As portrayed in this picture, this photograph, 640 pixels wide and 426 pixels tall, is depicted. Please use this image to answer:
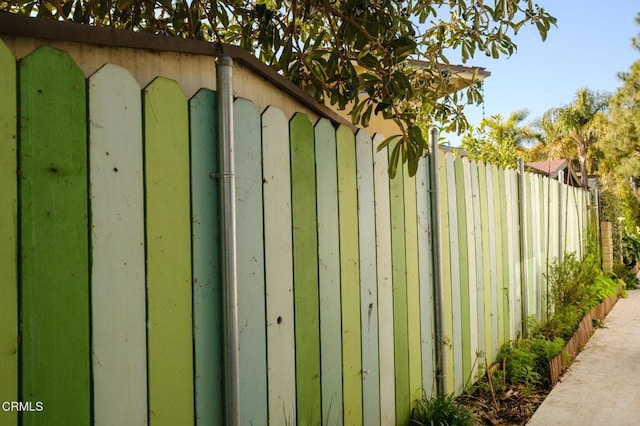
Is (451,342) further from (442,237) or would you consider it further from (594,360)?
(594,360)

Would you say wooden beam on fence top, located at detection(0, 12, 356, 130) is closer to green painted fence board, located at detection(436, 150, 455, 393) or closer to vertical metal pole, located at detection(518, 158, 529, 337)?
green painted fence board, located at detection(436, 150, 455, 393)

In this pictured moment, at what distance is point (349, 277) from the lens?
2.58 m

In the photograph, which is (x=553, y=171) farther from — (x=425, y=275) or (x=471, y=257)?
(x=425, y=275)

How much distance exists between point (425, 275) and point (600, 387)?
1814mm

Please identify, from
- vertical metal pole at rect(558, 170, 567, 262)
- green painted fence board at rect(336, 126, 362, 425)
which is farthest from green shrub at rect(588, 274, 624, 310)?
green painted fence board at rect(336, 126, 362, 425)

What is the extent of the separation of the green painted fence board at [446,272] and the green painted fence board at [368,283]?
0.78m

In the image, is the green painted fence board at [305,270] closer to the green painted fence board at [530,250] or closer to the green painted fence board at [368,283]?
the green painted fence board at [368,283]

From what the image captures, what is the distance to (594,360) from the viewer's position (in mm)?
4562

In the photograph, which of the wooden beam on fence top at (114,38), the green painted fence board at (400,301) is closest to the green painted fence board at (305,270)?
the wooden beam on fence top at (114,38)

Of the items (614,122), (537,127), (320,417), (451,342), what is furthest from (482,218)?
(537,127)

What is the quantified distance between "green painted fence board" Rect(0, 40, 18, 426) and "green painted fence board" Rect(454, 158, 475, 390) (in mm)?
2935

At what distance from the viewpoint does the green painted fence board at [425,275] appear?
126 inches

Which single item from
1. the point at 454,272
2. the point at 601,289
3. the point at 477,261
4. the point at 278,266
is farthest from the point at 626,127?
the point at 278,266

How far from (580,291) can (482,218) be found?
2.65 metres
